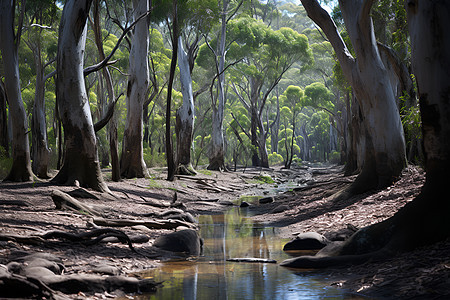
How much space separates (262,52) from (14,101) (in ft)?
90.1

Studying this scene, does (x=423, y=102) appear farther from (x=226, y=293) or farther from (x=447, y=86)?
(x=226, y=293)

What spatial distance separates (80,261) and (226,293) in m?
1.71

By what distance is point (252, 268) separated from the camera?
5.57m

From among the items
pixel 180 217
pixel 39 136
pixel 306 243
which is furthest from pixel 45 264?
pixel 39 136

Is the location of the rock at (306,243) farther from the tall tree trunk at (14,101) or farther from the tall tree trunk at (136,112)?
the tall tree trunk at (136,112)

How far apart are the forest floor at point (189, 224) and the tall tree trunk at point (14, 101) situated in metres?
2.04

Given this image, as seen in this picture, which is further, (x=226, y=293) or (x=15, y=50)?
(x=15, y=50)

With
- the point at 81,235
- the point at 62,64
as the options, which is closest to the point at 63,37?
the point at 62,64

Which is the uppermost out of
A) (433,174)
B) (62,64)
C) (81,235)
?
(62,64)

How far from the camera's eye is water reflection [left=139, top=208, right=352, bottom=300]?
430 cm

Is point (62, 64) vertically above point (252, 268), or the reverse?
point (62, 64)

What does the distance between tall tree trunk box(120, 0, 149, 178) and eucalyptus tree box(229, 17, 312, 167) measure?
17742 millimetres

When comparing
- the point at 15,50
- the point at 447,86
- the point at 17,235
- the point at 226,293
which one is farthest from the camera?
the point at 15,50

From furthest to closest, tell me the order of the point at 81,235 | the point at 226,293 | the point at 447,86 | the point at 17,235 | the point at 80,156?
1. the point at 80,156
2. the point at 81,235
3. the point at 17,235
4. the point at 447,86
5. the point at 226,293
